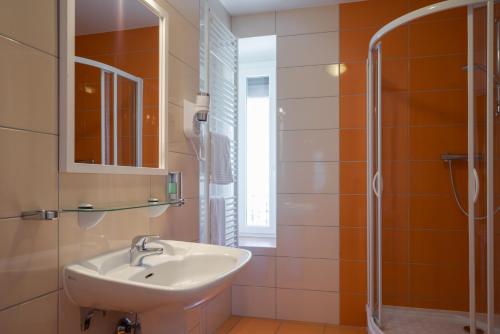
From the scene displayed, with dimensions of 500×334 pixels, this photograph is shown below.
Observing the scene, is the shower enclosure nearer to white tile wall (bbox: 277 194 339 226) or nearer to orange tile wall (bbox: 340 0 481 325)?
orange tile wall (bbox: 340 0 481 325)


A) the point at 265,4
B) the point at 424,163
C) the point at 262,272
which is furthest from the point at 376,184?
the point at 265,4

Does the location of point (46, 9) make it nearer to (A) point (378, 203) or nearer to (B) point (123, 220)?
(B) point (123, 220)

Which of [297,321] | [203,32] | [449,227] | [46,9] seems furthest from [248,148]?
[46,9]

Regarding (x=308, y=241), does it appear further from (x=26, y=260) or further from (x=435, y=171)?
(x=26, y=260)

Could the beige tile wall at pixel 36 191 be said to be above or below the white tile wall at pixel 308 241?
above

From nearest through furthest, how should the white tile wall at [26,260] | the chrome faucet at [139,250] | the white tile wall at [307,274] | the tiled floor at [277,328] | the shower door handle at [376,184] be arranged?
the white tile wall at [26,260] → the chrome faucet at [139,250] → the shower door handle at [376,184] → the tiled floor at [277,328] → the white tile wall at [307,274]

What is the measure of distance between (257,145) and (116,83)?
1992 millimetres

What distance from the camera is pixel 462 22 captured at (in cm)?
175

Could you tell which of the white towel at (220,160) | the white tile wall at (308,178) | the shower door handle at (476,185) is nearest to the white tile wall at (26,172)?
the white towel at (220,160)

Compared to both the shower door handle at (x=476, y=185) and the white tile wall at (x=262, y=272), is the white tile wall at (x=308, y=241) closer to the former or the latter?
the white tile wall at (x=262, y=272)

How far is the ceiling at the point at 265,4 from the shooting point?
2721mm

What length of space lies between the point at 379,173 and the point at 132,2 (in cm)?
166

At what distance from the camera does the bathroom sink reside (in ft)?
3.58

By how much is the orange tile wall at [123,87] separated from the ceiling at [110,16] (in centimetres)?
2
